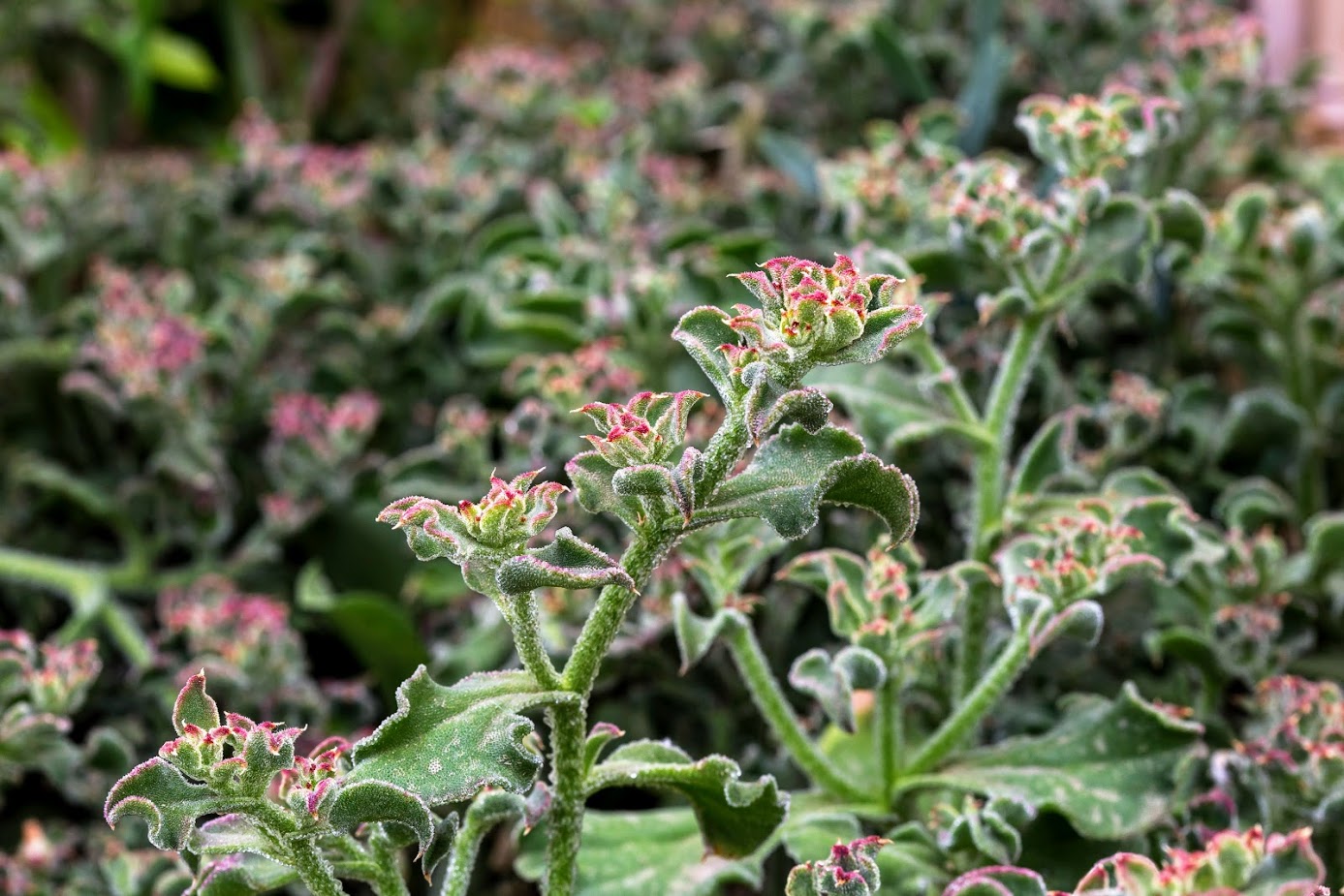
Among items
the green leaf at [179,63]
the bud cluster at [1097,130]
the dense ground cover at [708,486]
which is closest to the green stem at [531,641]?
the dense ground cover at [708,486]

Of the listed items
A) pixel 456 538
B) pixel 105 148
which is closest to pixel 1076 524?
pixel 456 538

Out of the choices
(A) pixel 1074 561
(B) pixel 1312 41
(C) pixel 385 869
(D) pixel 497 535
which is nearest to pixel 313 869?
(C) pixel 385 869

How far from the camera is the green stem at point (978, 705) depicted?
66 cm

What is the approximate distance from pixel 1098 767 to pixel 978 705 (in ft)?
0.23

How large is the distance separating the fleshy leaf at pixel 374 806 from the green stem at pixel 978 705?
1.01ft

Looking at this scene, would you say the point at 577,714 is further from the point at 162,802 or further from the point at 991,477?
the point at 991,477

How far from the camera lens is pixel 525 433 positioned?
36.1 inches

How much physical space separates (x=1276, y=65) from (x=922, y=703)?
52.9 inches

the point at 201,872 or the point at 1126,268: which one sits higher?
the point at 1126,268

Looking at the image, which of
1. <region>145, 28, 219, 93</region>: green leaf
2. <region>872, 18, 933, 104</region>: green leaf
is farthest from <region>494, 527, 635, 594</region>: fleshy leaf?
<region>145, 28, 219, 93</region>: green leaf

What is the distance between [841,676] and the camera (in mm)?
653

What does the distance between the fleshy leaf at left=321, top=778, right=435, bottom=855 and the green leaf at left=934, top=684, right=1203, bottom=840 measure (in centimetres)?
31

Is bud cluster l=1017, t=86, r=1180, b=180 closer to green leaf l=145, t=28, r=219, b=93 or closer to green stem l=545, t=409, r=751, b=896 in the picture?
green stem l=545, t=409, r=751, b=896

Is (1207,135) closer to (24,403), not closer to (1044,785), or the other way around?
(1044,785)
